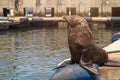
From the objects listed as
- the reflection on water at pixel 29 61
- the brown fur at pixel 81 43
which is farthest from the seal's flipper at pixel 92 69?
the reflection on water at pixel 29 61

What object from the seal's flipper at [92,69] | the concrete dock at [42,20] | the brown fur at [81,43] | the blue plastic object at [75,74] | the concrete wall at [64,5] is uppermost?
the brown fur at [81,43]

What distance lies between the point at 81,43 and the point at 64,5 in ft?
147

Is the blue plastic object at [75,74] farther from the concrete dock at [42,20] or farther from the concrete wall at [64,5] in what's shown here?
the concrete wall at [64,5]

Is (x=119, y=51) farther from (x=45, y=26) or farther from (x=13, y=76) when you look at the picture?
(x=45, y=26)

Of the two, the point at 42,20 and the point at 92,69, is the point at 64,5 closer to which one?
the point at 42,20

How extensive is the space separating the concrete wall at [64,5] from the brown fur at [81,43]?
144 feet

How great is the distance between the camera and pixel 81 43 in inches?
420

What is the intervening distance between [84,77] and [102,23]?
4156 centimetres

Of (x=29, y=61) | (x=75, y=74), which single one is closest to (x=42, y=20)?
(x=29, y=61)

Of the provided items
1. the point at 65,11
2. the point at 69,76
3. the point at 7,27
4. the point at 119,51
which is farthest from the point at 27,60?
the point at 65,11

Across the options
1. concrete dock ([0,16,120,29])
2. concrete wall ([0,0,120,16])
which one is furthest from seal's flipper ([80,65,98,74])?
concrete wall ([0,0,120,16])

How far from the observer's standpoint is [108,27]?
166 feet

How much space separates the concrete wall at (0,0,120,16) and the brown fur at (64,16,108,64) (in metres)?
43.9

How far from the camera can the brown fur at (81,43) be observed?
1066cm
